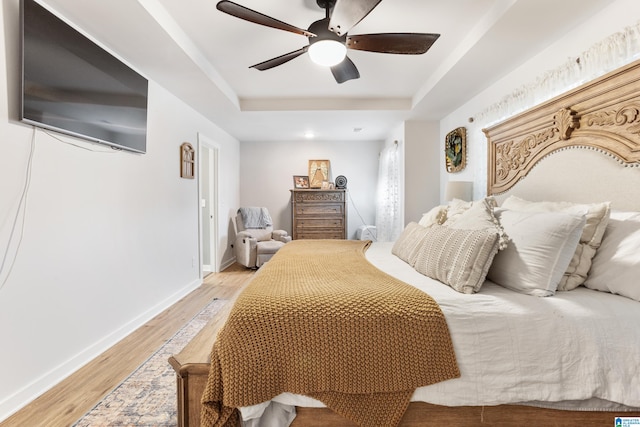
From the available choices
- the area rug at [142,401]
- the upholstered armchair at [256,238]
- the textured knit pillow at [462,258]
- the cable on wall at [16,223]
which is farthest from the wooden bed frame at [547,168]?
the upholstered armchair at [256,238]

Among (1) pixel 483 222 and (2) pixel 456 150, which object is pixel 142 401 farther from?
(2) pixel 456 150

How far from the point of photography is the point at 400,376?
109cm

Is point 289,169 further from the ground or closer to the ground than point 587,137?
further from the ground

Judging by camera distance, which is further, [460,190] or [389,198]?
[389,198]

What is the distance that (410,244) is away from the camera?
208 cm

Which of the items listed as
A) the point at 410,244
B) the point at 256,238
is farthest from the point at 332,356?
the point at 256,238

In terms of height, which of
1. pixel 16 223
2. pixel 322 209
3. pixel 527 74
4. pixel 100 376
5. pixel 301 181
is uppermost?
pixel 527 74

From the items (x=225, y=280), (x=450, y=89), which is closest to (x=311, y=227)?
(x=225, y=280)

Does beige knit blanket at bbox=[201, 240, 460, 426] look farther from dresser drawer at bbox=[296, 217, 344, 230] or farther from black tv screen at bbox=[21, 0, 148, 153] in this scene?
dresser drawer at bbox=[296, 217, 344, 230]

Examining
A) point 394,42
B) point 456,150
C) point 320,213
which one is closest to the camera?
point 394,42

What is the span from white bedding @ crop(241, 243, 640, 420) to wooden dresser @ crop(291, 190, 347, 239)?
4.49 metres

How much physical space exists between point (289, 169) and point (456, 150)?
3.23 meters

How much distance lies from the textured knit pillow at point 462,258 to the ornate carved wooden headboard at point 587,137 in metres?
0.93

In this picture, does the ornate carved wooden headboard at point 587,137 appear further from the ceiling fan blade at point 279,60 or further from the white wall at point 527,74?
the ceiling fan blade at point 279,60
